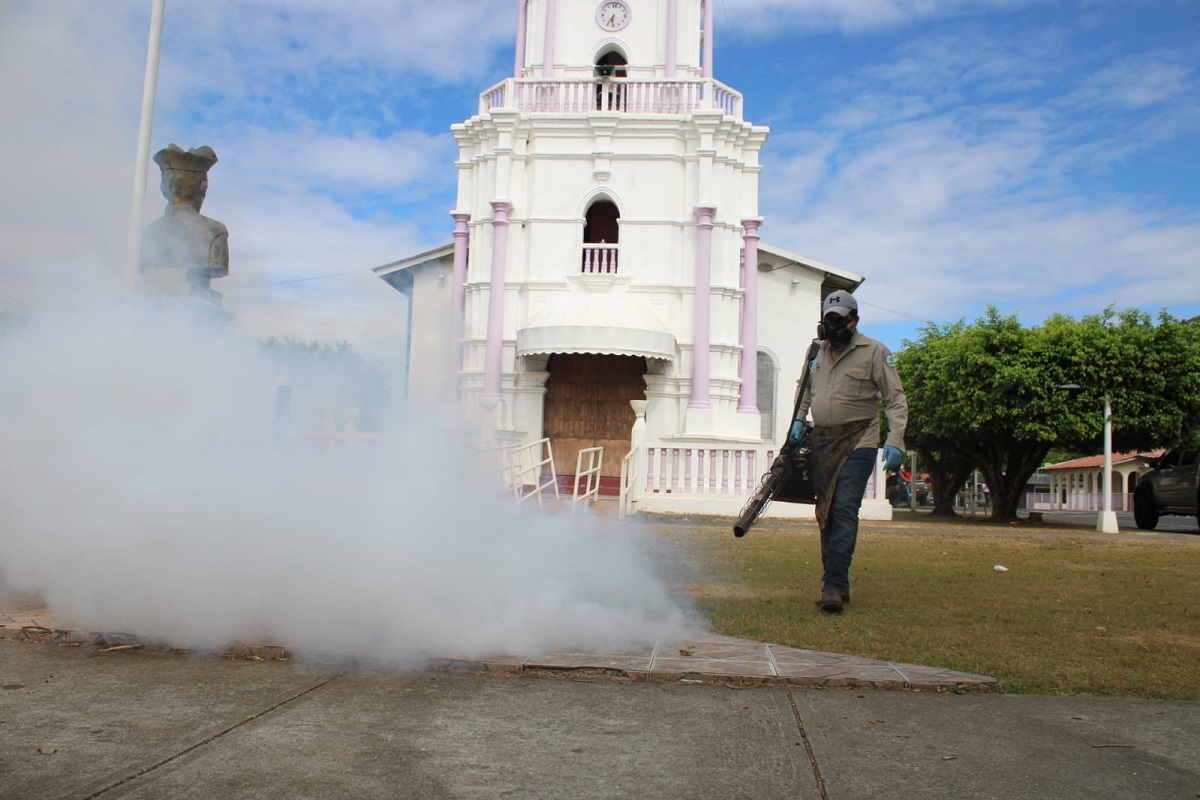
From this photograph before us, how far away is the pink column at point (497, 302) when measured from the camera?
20.0 metres

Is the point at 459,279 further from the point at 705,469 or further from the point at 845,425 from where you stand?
the point at 845,425

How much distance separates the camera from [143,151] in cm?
750

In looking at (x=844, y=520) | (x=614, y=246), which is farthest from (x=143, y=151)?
(x=614, y=246)

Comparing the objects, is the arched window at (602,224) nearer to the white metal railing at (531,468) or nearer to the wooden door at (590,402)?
the wooden door at (590,402)

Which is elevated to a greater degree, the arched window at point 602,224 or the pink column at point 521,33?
the pink column at point 521,33

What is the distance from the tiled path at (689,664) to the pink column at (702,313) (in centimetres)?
1516

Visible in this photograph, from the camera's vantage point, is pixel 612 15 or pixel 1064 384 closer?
pixel 612 15

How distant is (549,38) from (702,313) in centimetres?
728

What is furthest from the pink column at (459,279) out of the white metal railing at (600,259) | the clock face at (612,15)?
the clock face at (612,15)

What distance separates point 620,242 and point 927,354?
12.5m

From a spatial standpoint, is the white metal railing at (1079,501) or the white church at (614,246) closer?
the white church at (614,246)

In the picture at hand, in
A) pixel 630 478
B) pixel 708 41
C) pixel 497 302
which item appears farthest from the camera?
pixel 708 41

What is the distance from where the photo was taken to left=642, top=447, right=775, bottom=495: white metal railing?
16438mm

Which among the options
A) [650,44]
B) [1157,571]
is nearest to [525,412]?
[650,44]
